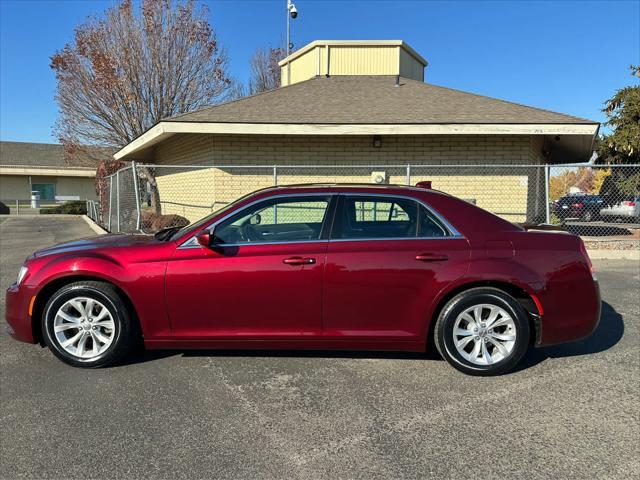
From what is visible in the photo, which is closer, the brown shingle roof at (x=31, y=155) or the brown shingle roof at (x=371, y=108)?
the brown shingle roof at (x=371, y=108)

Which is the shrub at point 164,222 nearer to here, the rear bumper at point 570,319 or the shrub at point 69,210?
the rear bumper at point 570,319

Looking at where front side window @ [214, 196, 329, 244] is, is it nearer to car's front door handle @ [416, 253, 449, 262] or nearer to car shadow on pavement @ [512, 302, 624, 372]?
car's front door handle @ [416, 253, 449, 262]

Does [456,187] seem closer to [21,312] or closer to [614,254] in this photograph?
[614,254]

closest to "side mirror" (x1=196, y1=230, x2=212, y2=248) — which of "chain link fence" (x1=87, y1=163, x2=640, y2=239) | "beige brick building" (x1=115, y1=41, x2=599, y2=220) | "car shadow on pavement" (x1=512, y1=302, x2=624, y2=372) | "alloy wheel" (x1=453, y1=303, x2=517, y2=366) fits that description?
"alloy wheel" (x1=453, y1=303, x2=517, y2=366)

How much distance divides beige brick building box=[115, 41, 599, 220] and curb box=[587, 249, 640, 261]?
2256 mm

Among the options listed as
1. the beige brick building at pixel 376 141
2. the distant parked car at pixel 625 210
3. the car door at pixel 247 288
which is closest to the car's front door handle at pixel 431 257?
the car door at pixel 247 288

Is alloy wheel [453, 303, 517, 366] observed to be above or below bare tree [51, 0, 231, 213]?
below

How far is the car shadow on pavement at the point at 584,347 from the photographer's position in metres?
4.13

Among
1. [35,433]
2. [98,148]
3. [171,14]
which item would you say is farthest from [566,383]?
[98,148]

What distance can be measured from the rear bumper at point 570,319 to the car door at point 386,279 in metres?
0.83

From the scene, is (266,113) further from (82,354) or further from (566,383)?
(566,383)

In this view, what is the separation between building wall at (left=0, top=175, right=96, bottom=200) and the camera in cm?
3747

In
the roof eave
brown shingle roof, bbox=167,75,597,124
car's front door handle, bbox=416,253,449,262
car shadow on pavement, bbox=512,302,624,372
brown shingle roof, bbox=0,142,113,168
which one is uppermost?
brown shingle roof, bbox=0,142,113,168

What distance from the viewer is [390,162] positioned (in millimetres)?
11562
